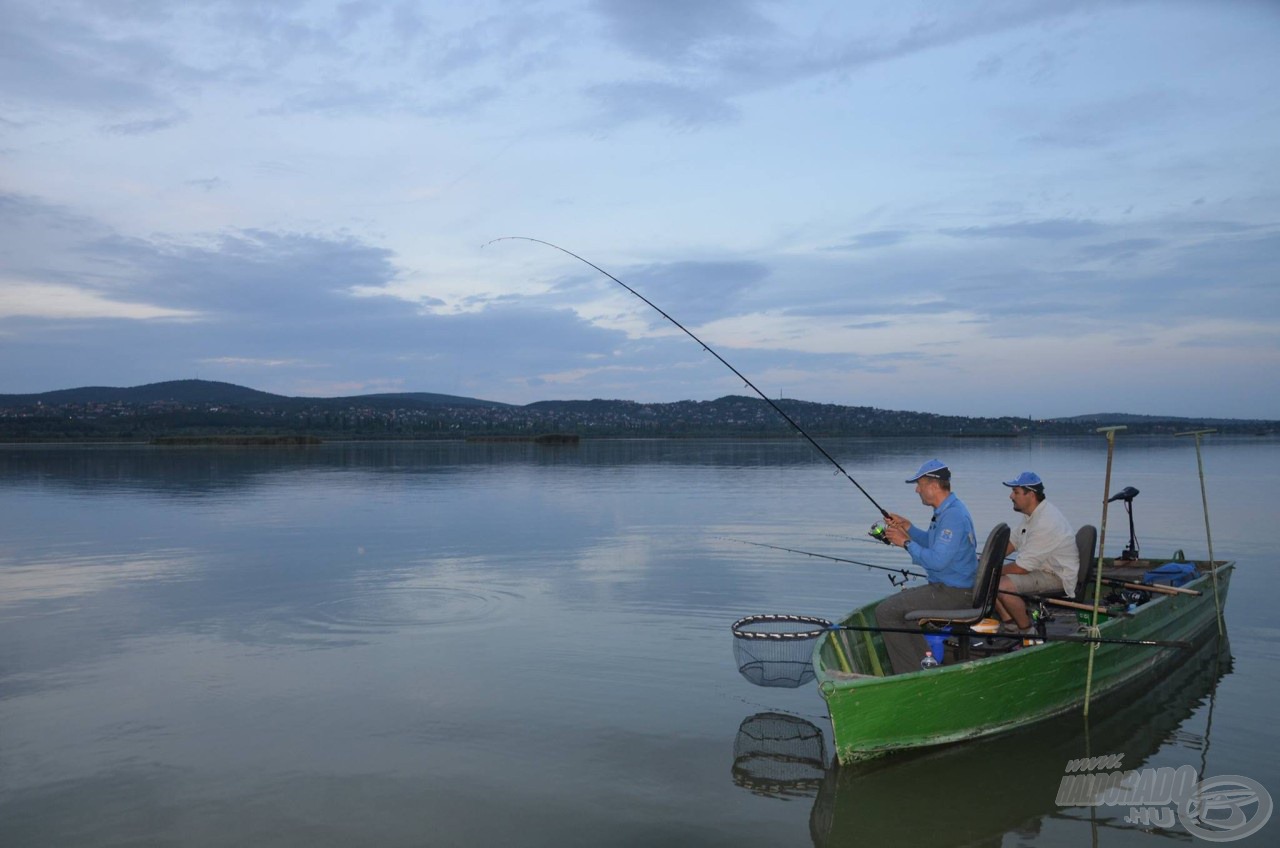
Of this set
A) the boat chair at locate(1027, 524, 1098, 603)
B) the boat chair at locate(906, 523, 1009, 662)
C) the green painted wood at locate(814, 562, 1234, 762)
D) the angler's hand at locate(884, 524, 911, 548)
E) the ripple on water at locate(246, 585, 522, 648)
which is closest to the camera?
the green painted wood at locate(814, 562, 1234, 762)

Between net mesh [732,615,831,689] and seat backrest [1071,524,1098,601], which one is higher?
seat backrest [1071,524,1098,601]

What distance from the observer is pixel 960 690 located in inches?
314

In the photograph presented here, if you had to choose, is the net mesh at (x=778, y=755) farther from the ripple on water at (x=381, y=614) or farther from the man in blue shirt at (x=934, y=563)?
the ripple on water at (x=381, y=614)

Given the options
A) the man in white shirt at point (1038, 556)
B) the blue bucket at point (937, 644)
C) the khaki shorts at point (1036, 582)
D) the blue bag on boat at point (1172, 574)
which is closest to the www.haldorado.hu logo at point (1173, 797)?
the blue bucket at point (937, 644)

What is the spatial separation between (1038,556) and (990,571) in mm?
1540

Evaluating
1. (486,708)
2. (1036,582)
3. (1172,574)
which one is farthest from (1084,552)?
(486,708)

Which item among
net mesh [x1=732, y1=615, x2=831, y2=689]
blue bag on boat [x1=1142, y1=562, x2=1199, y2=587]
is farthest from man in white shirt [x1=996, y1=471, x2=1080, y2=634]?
blue bag on boat [x1=1142, y1=562, x2=1199, y2=587]

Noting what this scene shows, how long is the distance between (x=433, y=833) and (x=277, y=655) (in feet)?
18.4

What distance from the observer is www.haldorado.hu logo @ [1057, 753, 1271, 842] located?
702 cm

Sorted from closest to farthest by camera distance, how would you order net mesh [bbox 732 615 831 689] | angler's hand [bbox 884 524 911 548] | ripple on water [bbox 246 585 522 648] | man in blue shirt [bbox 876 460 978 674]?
net mesh [bbox 732 615 831 689]
man in blue shirt [bbox 876 460 978 674]
angler's hand [bbox 884 524 911 548]
ripple on water [bbox 246 585 522 648]

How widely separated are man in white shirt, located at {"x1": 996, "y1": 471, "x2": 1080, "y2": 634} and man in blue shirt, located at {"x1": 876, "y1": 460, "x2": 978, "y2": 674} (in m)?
0.92

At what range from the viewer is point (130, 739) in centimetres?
852

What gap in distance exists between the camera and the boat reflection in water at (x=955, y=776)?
693cm

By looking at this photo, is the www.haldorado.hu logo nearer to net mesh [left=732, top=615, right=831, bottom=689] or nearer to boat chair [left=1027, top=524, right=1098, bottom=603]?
net mesh [left=732, top=615, right=831, bottom=689]
